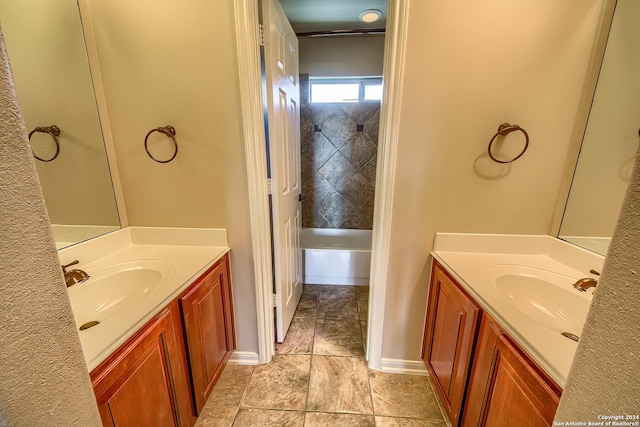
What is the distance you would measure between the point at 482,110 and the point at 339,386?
5.62ft

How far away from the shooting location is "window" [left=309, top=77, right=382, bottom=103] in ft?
9.37

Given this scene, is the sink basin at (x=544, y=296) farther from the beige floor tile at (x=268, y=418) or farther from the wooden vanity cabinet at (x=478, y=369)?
the beige floor tile at (x=268, y=418)

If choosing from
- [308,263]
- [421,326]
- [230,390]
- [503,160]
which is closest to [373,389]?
[421,326]

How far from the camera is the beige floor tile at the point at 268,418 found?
130cm

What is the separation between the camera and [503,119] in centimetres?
124

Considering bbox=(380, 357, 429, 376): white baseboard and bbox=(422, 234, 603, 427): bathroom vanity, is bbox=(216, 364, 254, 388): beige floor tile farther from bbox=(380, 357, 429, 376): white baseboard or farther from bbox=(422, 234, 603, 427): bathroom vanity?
bbox=(422, 234, 603, 427): bathroom vanity

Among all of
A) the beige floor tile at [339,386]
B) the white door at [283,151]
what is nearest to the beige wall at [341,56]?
the white door at [283,151]

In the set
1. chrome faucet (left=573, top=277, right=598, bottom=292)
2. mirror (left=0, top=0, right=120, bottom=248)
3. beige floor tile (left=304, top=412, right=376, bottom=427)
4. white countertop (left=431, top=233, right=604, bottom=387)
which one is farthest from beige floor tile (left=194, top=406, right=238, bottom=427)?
chrome faucet (left=573, top=277, right=598, bottom=292)

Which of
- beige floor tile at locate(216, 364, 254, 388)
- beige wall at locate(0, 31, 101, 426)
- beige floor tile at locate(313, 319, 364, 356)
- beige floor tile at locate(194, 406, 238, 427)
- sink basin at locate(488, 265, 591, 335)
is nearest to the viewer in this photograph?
beige wall at locate(0, 31, 101, 426)

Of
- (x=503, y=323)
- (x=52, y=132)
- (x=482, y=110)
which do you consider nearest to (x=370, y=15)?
(x=482, y=110)

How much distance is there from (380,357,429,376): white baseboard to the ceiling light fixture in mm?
2676

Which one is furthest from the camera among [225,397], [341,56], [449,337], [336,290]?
[341,56]

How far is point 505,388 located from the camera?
824 millimetres

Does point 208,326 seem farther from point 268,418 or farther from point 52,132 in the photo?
point 52,132
